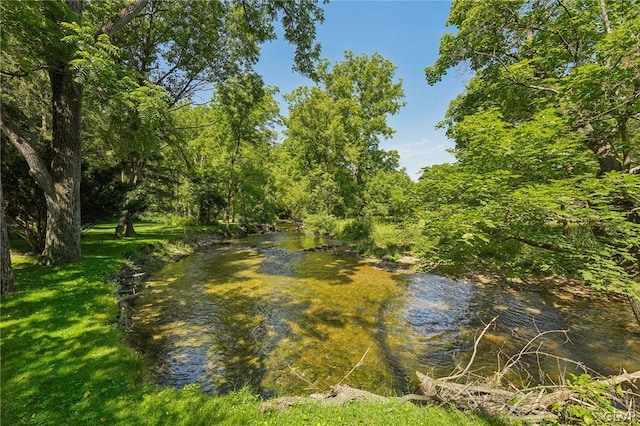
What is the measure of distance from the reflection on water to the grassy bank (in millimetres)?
1107

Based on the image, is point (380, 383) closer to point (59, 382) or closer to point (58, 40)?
point (59, 382)

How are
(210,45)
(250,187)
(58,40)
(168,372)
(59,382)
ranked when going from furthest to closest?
(250,187)
(210,45)
(58,40)
(168,372)
(59,382)

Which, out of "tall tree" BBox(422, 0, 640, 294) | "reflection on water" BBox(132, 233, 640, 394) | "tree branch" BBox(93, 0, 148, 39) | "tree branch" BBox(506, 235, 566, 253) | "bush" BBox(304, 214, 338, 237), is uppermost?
"tree branch" BBox(93, 0, 148, 39)

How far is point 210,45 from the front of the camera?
48.8 feet

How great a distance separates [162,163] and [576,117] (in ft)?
77.9

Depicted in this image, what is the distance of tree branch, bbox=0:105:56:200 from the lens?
752 centimetres

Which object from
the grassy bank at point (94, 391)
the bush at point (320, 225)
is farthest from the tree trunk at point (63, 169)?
the bush at point (320, 225)

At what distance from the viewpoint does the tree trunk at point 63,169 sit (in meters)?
8.40

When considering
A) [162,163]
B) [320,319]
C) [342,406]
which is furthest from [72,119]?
[162,163]

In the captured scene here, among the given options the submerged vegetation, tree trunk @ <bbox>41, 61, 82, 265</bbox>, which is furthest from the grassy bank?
tree trunk @ <bbox>41, 61, 82, 265</bbox>

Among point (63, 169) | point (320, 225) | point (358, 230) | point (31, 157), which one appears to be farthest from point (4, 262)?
point (320, 225)

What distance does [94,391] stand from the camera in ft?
12.7

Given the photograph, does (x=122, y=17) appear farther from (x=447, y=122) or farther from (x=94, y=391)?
(x=447, y=122)

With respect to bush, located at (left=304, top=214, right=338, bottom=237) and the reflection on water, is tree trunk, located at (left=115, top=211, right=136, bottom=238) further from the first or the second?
bush, located at (left=304, top=214, right=338, bottom=237)
